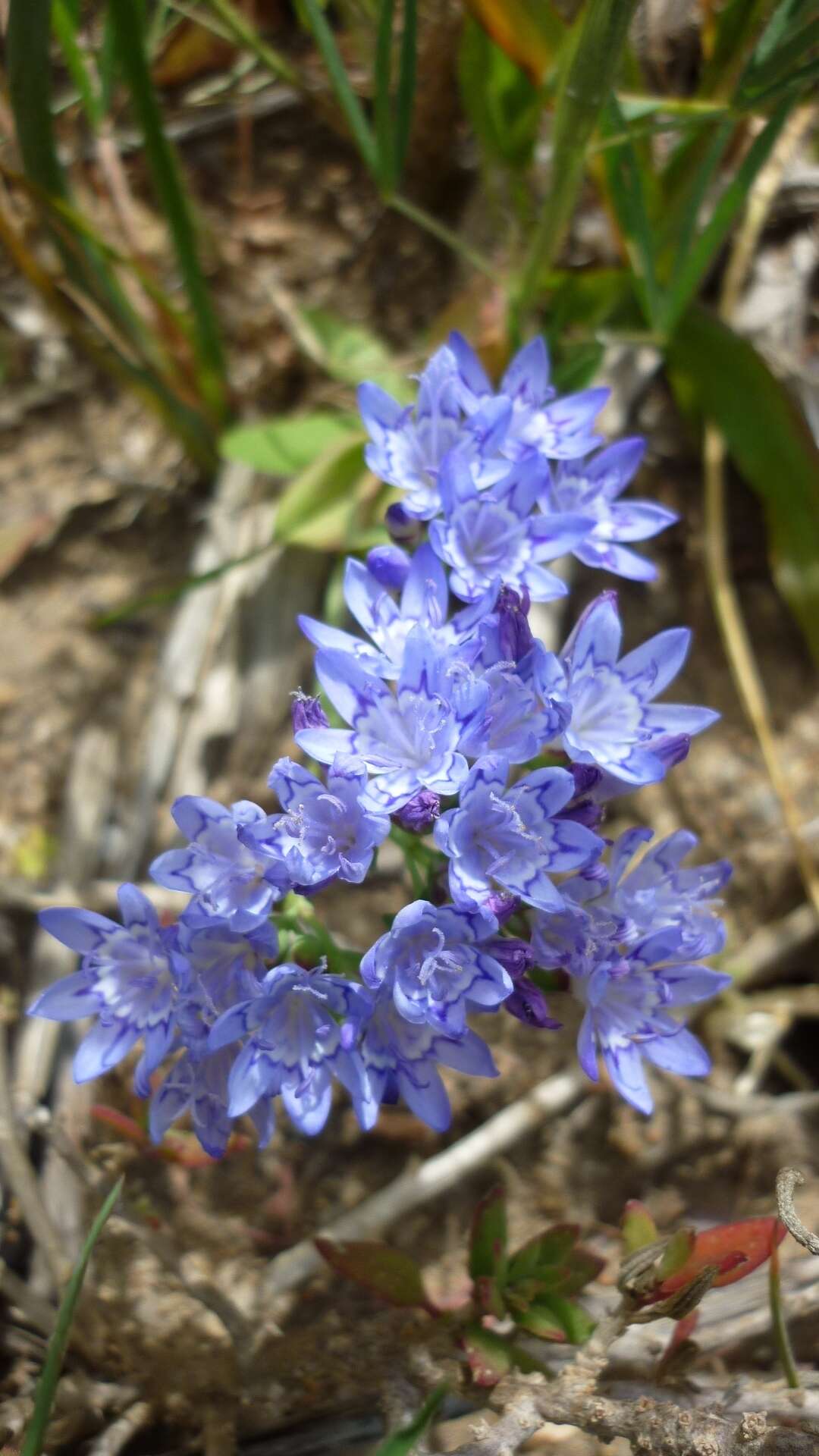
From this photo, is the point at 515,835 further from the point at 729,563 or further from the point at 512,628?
the point at 729,563

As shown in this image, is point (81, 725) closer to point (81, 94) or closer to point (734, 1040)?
point (81, 94)

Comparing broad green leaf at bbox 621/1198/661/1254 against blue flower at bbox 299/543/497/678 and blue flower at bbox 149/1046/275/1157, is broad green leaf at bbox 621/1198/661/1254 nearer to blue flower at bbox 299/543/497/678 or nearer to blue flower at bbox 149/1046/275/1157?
blue flower at bbox 149/1046/275/1157

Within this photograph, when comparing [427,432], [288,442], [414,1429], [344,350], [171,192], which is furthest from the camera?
[344,350]

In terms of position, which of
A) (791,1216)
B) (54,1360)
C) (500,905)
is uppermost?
(500,905)

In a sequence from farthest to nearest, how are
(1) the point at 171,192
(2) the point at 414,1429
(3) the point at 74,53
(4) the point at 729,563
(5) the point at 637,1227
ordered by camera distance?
1. (4) the point at 729,563
2. (1) the point at 171,192
3. (3) the point at 74,53
4. (5) the point at 637,1227
5. (2) the point at 414,1429

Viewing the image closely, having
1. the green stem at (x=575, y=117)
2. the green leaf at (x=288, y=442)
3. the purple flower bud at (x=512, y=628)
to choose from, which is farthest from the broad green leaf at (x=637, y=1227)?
the green stem at (x=575, y=117)

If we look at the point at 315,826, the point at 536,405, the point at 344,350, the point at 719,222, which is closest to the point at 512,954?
the point at 315,826

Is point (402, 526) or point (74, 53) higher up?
point (74, 53)

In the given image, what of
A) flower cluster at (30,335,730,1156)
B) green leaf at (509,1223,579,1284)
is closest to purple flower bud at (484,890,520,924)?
flower cluster at (30,335,730,1156)
